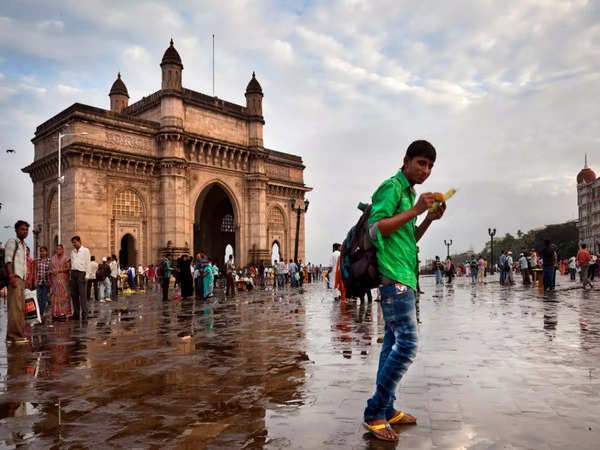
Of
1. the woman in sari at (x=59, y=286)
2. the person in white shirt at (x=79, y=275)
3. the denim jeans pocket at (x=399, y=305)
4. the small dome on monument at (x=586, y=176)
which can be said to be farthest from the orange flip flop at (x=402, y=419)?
the small dome on monument at (x=586, y=176)

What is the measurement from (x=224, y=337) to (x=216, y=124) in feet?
101

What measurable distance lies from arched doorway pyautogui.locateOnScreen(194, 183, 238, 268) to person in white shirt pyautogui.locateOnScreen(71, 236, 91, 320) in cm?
3220

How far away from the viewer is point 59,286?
36.1 feet

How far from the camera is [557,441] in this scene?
2.93 m

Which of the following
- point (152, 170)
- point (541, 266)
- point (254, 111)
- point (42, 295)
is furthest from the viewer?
point (254, 111)

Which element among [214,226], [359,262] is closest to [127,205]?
[214,226]

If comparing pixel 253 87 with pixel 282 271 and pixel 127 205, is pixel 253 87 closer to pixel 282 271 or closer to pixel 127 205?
pixel 127 205

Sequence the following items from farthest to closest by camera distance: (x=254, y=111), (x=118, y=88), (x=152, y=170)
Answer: (x=118, y=88)
(x=254, y=111)
(x=152, y=170)

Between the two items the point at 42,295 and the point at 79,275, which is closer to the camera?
the point at 79,275

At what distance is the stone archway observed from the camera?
44619 millimetres

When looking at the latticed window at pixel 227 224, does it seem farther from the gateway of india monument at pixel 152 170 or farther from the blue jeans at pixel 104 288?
the blue jeans at pixel 104 288

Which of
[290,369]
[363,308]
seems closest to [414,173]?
[290,369]

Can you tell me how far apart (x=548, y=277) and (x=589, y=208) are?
100 m

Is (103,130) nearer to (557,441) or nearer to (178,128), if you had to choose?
(178,128)
